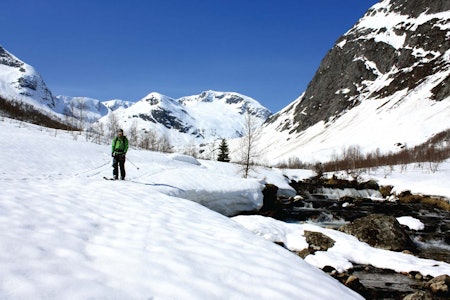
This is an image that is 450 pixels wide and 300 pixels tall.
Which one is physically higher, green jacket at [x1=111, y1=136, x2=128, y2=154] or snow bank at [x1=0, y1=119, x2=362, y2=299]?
green jacket at [x1=111, y1=136, x2=128, y2=154]

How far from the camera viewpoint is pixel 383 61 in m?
128

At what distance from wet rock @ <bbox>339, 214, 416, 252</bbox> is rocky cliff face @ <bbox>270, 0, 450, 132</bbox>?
86356 mm

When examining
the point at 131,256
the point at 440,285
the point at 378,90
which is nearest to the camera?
the point at 131,256

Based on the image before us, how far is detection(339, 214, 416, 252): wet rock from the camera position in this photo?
37.7 ft

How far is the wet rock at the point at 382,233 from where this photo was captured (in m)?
11.5

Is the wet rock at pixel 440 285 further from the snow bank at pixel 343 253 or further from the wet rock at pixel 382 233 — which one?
the wet rock at pixel 382 233

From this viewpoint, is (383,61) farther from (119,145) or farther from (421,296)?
(421,296)

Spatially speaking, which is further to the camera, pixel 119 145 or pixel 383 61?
pixel 383 61

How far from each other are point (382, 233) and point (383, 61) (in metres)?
135

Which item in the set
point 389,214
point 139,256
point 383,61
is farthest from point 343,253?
point 383,61

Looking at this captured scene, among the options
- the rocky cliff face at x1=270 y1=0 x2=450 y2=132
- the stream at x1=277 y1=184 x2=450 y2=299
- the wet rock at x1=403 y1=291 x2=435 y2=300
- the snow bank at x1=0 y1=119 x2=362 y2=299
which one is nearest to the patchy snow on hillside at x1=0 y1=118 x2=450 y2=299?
the snow bank at x1=0 y1=119 x2=362 y2=299

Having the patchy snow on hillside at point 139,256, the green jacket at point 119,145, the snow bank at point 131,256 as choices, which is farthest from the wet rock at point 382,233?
the green jacket at point 119,145

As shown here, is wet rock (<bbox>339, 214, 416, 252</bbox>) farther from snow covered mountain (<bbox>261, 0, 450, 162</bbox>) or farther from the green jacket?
snow covered mountain (<bbox>261, 0, 450, 162</bbox>)

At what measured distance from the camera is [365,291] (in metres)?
7.83
